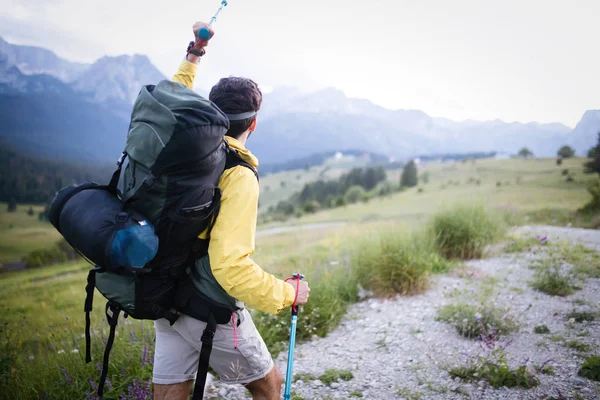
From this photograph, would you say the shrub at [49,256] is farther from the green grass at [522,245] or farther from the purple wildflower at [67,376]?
the green grass at [522,245]

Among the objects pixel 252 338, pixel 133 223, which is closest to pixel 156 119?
pixel 133 223

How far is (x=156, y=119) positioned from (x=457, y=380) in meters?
4.07

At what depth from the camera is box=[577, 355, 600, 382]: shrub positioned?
371 cm

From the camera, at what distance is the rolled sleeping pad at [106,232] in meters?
1.88

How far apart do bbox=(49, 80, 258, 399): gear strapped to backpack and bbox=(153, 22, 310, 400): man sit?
0.12 m

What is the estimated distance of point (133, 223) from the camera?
6.29 feet

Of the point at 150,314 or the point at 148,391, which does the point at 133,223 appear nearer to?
the point at 150,314

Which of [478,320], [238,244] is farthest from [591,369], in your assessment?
[238,244]

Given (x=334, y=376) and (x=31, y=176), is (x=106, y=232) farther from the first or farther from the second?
(x=31, y=176)

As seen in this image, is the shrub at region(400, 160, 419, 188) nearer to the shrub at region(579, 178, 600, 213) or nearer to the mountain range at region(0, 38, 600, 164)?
the mountain range at region(0, 38, 600, 164)

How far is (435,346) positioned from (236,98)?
14.0 ft

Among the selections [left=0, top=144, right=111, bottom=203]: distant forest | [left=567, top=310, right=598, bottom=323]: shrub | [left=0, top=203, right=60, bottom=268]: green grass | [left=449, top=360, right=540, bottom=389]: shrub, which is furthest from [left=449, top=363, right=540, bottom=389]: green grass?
[left=0, top=203, right=60, bottom=268]: green grass

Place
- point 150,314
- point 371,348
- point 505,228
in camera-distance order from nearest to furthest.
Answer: point 150,314 → point 371,348 → point 505,228

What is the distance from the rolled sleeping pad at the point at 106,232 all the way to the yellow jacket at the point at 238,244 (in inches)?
14.3
